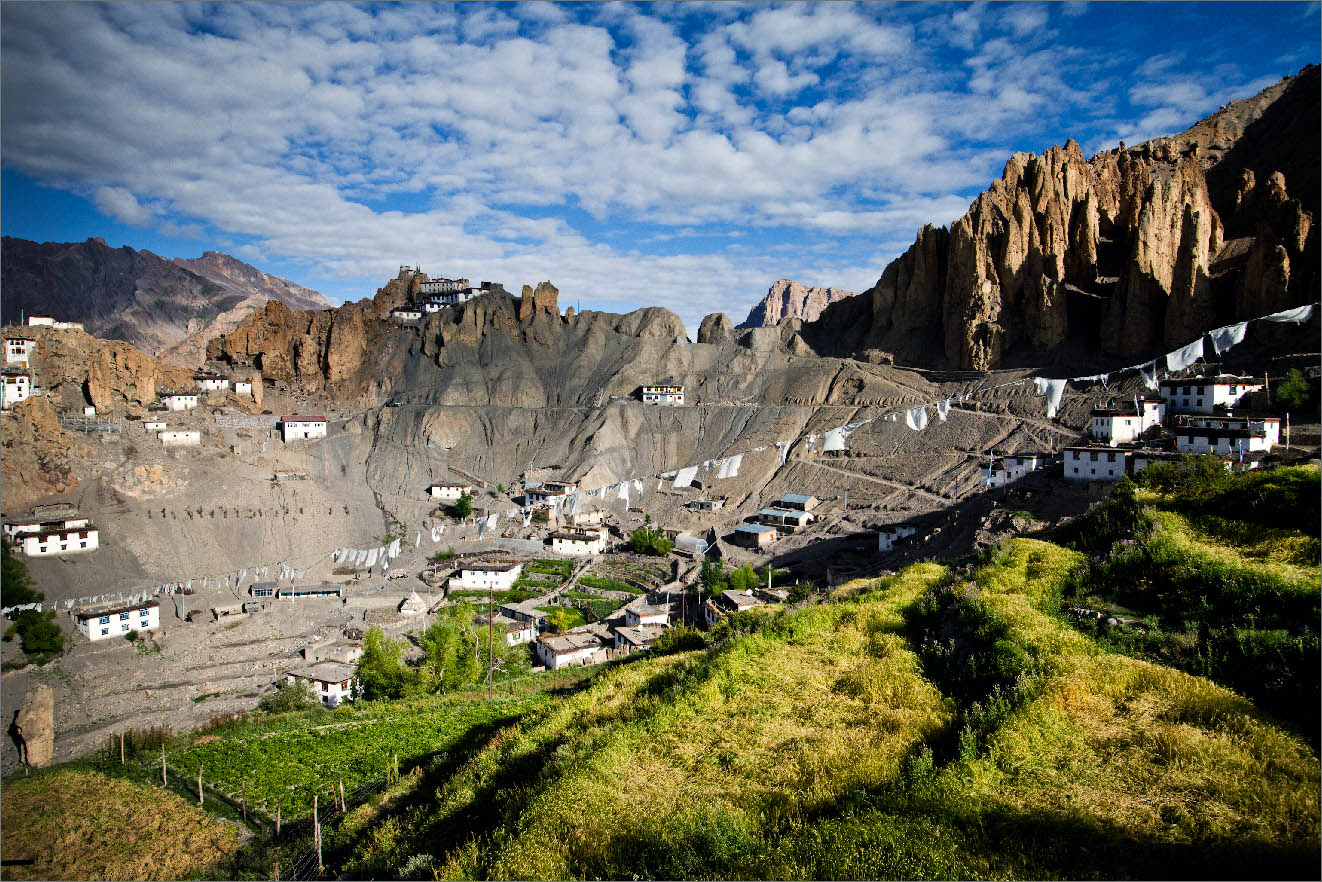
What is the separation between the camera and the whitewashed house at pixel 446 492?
64.0 meters

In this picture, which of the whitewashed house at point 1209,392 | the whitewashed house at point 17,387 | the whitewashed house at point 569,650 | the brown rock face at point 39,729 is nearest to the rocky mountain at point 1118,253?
the whitewashed house at point 1209,392

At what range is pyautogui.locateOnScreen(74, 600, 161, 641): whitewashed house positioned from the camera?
34750 mm

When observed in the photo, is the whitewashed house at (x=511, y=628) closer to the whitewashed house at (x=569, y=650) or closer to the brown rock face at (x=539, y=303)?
the whitewashed house at (x=569, y=650)

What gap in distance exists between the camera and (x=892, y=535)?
43.6 meters

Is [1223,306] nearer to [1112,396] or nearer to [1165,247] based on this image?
[1165,247]

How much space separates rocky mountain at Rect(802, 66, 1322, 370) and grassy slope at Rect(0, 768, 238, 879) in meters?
72.0

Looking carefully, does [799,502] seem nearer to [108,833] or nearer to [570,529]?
[570,529]

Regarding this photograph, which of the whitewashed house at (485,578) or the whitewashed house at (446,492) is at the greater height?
the whitewashed house at (446,492)

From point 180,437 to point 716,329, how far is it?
63.8 m

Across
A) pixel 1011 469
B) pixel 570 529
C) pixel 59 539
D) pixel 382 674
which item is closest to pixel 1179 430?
pixel 1011 469

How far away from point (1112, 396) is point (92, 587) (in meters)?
69.0

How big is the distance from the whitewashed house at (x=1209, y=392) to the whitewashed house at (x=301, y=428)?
71.5 m

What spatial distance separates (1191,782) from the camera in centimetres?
718

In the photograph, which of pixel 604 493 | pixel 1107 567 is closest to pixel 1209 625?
pixel 1107 567
